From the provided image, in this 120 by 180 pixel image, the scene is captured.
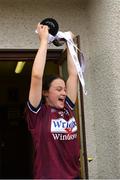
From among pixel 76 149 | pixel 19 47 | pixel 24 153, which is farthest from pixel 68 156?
pixel 24 153

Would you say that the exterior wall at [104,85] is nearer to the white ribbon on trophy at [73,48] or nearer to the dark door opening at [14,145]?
the white ribbon on trophy at [73,48]

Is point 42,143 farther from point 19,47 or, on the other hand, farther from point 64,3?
point 64,3

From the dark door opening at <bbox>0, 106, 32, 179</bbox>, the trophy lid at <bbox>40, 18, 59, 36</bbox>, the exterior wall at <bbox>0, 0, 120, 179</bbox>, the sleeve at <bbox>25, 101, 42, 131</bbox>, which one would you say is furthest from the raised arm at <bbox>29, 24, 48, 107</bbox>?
the dark door opening at <bbox>0, 106, 32, 179</bbox>

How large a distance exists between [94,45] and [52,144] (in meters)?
1.45

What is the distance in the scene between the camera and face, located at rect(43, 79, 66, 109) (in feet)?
9.38

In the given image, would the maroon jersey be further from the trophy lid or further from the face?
the trophy lid

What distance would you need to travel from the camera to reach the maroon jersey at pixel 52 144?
2671 millimetres

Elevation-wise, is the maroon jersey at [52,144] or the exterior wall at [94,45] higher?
the exterior wall at [94,45]

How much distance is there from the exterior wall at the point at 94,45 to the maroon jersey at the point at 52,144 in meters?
0.58

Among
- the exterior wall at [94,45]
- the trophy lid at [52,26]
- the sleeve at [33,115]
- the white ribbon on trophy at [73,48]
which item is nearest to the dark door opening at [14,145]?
the exterior wall at [94,45]

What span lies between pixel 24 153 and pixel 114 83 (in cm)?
638

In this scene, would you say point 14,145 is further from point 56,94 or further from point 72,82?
point 56,94

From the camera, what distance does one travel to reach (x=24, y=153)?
9273 mm

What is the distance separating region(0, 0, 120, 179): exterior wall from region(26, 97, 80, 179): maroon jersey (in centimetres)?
58
